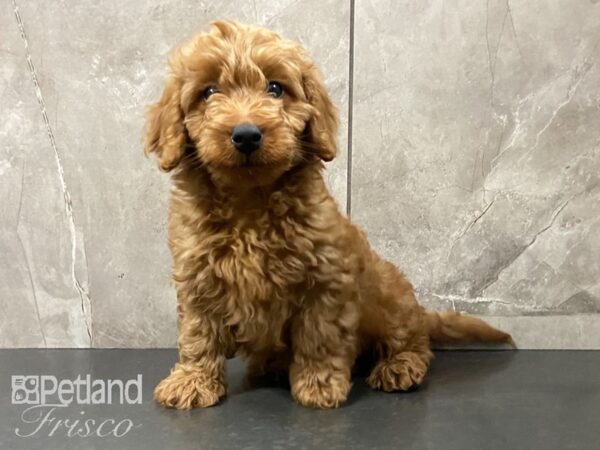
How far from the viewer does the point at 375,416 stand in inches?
65.2

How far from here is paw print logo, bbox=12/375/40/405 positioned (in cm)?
180

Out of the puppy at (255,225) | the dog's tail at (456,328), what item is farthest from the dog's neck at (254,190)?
the dog's tail at (456,328)

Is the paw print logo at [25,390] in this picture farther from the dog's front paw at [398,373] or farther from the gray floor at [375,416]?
the dog's front paw at [398,373]

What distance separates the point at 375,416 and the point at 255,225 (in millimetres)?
544

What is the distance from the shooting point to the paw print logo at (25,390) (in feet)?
5.90

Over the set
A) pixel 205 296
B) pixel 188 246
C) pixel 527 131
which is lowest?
pixel 205 296

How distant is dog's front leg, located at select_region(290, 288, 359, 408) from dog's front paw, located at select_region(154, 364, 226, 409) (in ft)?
0.68

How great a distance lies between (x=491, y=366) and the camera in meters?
2.09

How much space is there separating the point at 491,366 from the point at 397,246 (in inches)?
18.7

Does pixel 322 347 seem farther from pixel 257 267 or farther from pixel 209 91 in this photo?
pixel 209 91

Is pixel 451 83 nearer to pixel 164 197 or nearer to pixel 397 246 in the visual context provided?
pixel 397 246

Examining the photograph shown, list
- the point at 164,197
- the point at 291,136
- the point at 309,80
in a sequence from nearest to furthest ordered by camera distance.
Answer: the point at 291,136, the point at 309,80, the point at 164,197

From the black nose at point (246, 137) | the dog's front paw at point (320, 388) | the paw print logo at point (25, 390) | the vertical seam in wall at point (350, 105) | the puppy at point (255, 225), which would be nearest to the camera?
the black nose at point (246, 137)

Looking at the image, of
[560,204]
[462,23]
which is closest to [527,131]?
[560,204]
